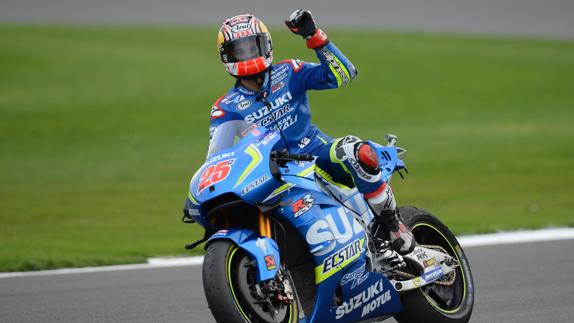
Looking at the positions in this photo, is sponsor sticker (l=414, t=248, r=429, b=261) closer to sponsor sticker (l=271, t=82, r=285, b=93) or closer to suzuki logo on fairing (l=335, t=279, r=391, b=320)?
suzuki logo on fairing (l=335, t=279, r=391, b=320)

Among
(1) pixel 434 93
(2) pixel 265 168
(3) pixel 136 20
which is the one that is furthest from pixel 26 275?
(3) pixel 136 20

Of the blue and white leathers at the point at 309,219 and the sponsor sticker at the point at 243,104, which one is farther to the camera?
the sponsor sticker at the point at 243,104

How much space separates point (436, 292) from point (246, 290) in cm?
182

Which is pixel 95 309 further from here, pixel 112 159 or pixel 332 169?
pixel 112 159

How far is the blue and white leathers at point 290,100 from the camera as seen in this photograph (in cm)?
623

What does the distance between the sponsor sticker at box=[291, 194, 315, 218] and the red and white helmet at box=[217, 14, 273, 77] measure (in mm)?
987

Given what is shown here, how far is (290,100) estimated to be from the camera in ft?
20.9

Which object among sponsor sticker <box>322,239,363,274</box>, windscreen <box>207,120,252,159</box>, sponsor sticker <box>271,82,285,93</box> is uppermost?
sponsor sticker <box>271,82,285,93</box>

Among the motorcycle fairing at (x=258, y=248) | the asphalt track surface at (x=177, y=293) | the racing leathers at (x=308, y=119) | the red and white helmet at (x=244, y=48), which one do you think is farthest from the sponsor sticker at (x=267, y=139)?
the asphalt track surface at (x=177, y=293)

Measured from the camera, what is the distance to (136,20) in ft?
133

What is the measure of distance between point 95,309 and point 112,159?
12.1 metres

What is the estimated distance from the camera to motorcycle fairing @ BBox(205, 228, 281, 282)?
16.9ft

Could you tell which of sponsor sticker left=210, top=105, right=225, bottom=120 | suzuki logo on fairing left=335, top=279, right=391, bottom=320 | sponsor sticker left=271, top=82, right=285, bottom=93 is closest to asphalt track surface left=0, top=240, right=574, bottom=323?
suzuki logo on fairing left=335, top=279, right=391, bottom=320

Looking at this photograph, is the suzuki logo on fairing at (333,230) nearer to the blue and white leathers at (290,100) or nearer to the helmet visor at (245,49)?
the blue and white leathers at (290,100)
